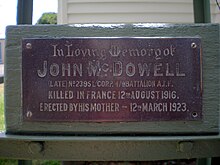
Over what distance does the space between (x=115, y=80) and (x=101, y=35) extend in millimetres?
267

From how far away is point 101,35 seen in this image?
1.84 m

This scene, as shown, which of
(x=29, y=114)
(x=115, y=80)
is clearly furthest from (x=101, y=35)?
(x=29, y=114)

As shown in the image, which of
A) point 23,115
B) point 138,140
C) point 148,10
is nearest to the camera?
point 138,140

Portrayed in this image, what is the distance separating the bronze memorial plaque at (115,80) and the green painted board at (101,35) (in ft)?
0.15

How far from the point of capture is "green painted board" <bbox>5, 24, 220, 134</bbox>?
1826 millimetres

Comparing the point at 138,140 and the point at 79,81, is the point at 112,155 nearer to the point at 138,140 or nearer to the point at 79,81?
the point at 138,140

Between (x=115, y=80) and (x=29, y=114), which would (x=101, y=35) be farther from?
(x=29, y=114)

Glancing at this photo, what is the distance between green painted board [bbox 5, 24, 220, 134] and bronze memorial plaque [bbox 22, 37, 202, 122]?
5 cm

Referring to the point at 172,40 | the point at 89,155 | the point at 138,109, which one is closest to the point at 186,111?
the point at 138,109

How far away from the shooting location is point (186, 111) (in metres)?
1.80

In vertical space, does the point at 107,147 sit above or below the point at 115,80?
below

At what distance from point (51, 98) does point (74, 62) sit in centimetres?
23

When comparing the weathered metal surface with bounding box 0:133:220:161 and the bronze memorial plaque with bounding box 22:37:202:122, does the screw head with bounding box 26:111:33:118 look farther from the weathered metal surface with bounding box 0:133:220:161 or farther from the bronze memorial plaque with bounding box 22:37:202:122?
the weathered metal surface with bounding box 0:133:220:161

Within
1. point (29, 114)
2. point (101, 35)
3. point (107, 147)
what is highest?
point (101, 35)
